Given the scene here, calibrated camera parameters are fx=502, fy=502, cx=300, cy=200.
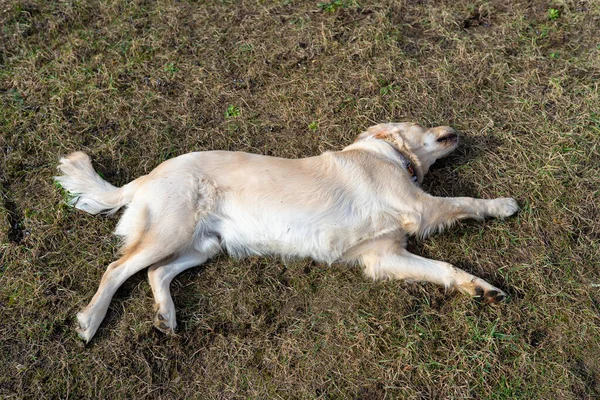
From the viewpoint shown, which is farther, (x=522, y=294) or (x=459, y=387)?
(x=522, y=294)

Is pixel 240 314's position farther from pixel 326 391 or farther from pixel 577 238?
pixel 577 238

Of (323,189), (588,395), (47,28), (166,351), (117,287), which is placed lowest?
(588,395)

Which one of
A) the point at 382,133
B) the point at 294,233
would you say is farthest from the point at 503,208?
the point at 294,233

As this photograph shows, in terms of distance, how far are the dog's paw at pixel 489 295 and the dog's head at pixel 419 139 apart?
1142 millimetres

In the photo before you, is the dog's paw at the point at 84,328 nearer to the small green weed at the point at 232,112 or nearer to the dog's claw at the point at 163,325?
the dog's claw at the point at 163,325

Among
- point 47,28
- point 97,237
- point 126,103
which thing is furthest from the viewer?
point 47,28

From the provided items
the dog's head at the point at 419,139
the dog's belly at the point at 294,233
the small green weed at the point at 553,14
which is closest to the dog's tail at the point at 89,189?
the dog's belly at the point at 294,233

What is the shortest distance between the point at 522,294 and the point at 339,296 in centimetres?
137

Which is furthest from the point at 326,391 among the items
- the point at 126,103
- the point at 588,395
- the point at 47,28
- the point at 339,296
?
the point at 47,28

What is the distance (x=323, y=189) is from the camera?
12.9ft

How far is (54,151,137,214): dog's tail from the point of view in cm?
418

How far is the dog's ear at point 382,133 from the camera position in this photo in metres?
4.36

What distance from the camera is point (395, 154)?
4242mm

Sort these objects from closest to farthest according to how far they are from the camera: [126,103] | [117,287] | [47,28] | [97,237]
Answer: [117,287] → [97,237] → [126,103] → [47,28]
